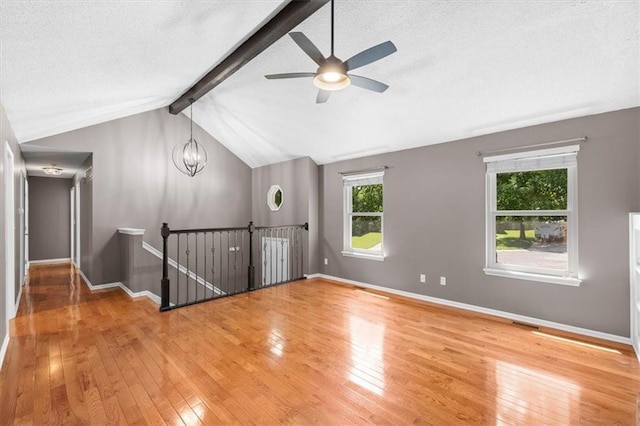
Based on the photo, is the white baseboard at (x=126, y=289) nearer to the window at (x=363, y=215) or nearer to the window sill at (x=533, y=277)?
the window at (x=363, y=215)

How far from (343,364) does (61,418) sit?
195 cm

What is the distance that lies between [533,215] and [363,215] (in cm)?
255

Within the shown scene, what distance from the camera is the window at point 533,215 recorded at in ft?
10.9

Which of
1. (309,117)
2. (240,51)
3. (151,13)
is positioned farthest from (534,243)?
(151,13)

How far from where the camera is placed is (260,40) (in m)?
3.18

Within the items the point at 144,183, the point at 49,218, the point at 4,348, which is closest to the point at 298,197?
the point at 144,183

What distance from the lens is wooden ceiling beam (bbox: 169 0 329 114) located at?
2.70 metres

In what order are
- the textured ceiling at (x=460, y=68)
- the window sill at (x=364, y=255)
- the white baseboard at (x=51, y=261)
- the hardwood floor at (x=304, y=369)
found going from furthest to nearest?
1. the white baseboard at (x=51, y=261)
2. the window sill at (x=364, y=255)
3. the textured ceiling at (x=460, y=68)
4. the hardwood floor at (x=304, y=369)

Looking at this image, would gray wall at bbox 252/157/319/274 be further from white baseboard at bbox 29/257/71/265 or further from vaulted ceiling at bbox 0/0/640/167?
white baseboard at bbox 29/257/71/265

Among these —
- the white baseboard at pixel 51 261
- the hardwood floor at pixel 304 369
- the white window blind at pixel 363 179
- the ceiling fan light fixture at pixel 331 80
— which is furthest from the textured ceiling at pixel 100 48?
the white baseboard at pixel 51 261

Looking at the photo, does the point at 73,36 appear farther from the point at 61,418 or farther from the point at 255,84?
the point at 61,418

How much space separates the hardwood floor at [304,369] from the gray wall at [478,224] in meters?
0.38

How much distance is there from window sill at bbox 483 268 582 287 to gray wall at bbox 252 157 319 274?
122 inches

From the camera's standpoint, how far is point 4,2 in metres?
1.77
